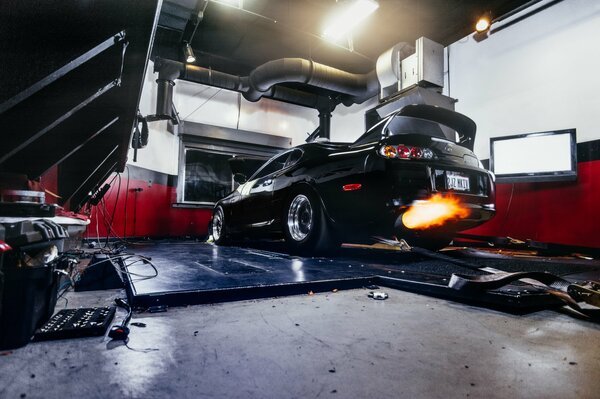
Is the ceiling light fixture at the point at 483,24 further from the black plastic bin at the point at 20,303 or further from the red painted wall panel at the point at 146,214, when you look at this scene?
the black plastic bin at the point at 20,303

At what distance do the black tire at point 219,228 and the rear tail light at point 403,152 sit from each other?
3501mm

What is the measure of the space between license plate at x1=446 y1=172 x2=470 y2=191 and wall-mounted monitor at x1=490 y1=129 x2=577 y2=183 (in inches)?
125

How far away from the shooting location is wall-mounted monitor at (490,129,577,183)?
16.3ft

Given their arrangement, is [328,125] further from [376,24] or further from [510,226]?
[510,226]

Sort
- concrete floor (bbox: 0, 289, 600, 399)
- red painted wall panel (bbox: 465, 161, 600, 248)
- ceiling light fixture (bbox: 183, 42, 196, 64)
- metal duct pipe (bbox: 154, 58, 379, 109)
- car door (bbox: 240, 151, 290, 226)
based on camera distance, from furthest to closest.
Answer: metal duct pipe (bbox: 154, 58, 379, 109) → ceiling light fixture (bbox: 183, 42, 196, 64) → red painted wall panel (bbox: 465, 161, 600, 248) → car door (bbox: 240, 151, 290, 226) → concrete floor (bbox: 0, 289, 600, 399)

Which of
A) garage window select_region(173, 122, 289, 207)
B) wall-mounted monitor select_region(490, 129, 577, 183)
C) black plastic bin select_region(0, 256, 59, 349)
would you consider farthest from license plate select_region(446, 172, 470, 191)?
garage window select_region(173, 122, 289, 207)

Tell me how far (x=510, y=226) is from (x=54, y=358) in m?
6.58

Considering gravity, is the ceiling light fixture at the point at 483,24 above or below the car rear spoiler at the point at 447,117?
above

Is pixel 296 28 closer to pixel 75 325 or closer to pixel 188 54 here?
pixel 188 54

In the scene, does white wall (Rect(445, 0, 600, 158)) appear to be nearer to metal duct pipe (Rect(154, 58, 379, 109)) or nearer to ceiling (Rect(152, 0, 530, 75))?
ceiling (Rect(152, 0, 530, 75))

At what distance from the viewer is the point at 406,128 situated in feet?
9.99

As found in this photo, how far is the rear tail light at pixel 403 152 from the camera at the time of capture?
288 centimetres

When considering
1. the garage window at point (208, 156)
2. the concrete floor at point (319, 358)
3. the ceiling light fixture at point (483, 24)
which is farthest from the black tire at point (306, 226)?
the ceiling light fixture at point (483, 24)

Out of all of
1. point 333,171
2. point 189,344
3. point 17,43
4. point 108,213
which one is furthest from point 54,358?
point 108,213
